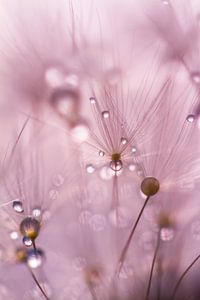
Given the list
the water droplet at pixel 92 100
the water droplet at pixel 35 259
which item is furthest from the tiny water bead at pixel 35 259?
the water droplet at pixel 92 100

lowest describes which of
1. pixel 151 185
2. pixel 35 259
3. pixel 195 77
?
pixel 35 259

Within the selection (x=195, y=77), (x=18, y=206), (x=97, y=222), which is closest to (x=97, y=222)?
(x=97, y=222)

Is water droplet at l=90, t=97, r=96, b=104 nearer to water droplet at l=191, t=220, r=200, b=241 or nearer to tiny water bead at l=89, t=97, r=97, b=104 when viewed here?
tiny water bead at l=89, t=97, r=97, b=104

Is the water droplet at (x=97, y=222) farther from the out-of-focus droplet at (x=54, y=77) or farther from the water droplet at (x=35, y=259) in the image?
the out-of-focus droplet at (x=54, y=77)

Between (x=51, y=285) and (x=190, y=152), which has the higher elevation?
(x=190, y=152)

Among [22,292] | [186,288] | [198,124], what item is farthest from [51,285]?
[198,124]

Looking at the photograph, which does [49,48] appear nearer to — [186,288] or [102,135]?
[102,135]

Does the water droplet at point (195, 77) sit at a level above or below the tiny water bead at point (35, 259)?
above

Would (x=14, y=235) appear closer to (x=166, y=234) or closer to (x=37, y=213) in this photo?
(x=37, y=213)
